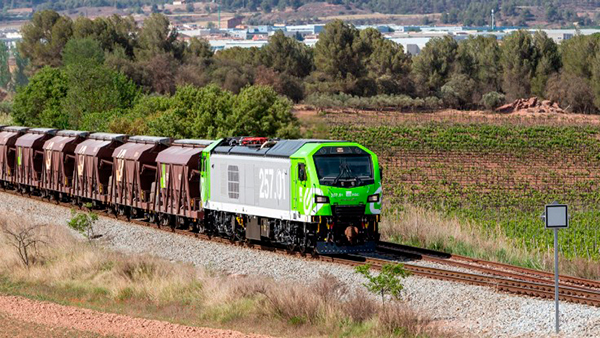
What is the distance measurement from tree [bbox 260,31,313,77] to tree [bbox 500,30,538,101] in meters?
30.1

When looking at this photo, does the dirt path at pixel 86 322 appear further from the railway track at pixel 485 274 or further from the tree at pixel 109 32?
the tree at pixel 109 32

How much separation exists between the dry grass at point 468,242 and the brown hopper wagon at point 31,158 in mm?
20620

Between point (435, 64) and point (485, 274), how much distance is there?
124112 millimetres

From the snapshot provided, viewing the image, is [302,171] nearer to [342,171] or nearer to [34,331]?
[342,171]

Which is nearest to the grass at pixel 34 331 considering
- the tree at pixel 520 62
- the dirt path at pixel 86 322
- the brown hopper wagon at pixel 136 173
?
the dirt path at pixel 86 322

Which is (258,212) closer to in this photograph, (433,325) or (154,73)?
(433,325)

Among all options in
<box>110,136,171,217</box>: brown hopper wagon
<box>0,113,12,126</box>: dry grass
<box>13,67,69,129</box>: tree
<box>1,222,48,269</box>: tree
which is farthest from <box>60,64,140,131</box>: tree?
<box>1,222,48,269</box>: tree

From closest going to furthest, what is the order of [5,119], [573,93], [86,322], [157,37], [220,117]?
[86,322]
[220,117]
[5,119]
[573,93]
[157,37]

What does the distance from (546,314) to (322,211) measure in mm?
8405

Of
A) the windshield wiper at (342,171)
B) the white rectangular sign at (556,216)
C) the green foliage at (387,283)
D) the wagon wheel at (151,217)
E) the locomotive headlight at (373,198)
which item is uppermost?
the white rectangular sign at (556,216)

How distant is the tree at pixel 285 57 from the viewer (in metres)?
143

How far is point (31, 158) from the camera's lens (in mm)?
47750

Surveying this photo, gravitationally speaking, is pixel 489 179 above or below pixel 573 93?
below

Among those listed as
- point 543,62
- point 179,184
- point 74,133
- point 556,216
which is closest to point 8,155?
point 74,133
